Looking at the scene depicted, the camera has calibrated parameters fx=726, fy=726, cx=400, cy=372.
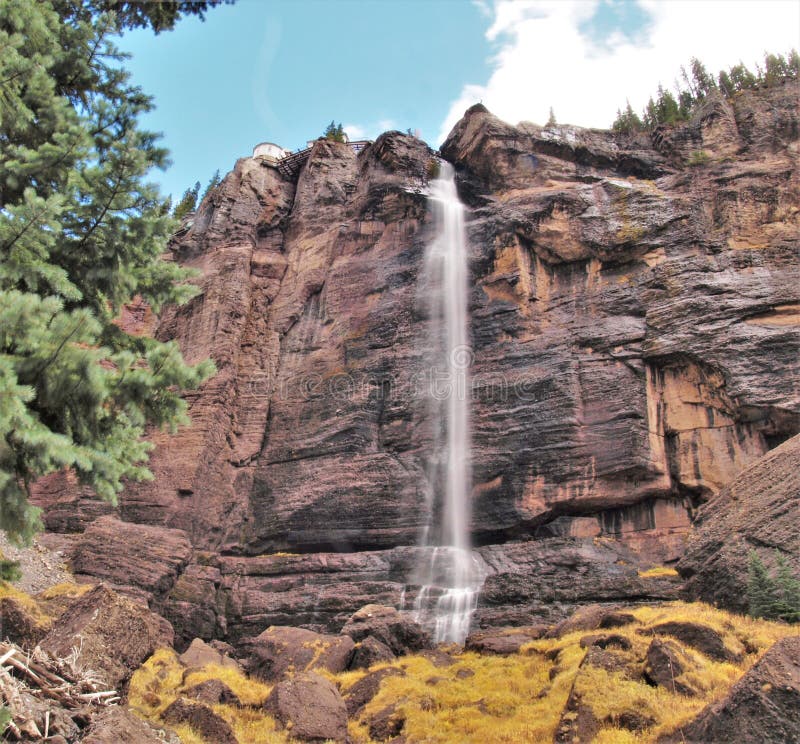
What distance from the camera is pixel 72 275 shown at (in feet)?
36.4

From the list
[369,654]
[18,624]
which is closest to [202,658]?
[369,654]

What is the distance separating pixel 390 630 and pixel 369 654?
2.08 meters

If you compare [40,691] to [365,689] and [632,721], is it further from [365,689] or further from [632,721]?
[365,689]

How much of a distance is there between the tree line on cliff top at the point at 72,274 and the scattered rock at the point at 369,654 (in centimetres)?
1361

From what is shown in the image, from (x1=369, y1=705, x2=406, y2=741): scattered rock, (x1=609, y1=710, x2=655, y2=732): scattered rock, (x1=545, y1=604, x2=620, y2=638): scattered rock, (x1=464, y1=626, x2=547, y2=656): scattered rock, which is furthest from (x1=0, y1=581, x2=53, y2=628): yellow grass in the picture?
(x1=545, y1=604, x2=620, y2=638): scattered rock

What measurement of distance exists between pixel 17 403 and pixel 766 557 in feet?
55.7

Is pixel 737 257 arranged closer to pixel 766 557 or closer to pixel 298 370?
pixel 766 557

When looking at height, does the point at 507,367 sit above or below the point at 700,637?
above

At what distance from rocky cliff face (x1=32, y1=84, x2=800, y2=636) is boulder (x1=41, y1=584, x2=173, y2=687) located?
13281mm

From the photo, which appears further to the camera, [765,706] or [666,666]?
[666,666]

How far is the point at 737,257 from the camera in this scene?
33312mm

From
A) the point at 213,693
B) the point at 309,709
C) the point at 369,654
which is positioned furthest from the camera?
the point at 369,654

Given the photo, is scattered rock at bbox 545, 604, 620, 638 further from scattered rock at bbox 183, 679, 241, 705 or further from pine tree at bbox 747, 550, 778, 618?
scattered rock at bbox 183, 679, 241, 705

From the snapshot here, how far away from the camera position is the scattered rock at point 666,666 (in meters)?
14.3
